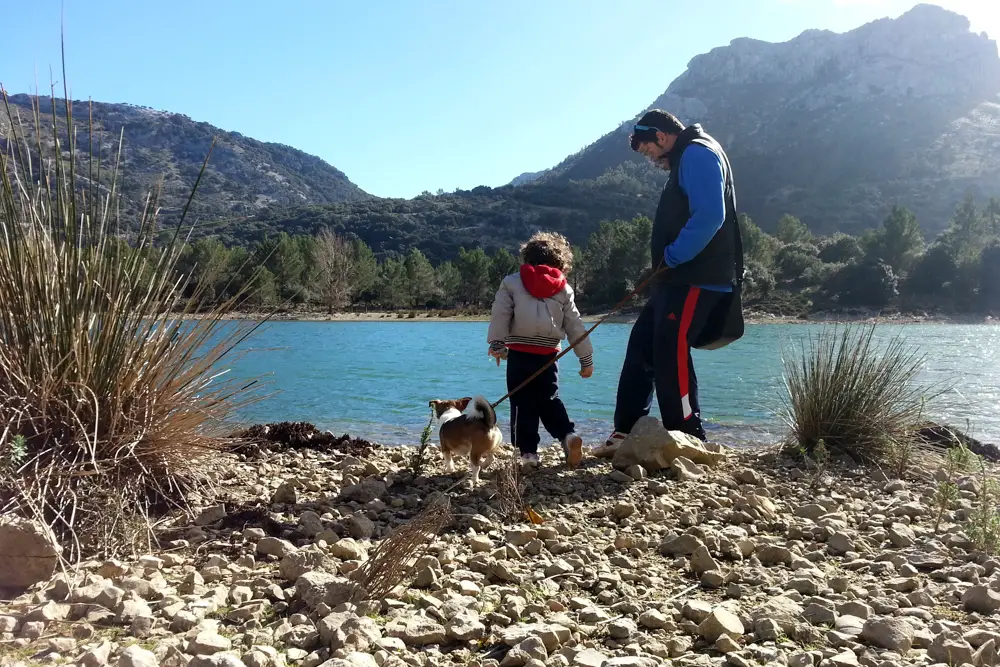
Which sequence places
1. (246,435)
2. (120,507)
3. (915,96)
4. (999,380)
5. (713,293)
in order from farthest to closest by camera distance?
(915,96)
(999,380)
(246,435)
(713,293)
(120,507)

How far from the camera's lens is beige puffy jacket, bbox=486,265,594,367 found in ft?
15.5

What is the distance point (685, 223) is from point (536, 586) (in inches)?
108

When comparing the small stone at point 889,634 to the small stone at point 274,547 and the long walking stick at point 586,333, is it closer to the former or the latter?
the small stone at point 274,547

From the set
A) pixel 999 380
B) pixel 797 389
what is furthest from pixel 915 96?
pixel 797 389

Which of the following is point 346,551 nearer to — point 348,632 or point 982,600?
point 348,632

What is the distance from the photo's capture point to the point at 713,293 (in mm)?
4352

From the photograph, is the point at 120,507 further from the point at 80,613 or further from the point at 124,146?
the point at 124,146

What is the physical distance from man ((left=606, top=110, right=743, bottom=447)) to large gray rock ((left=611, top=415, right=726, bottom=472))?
0.18 meters

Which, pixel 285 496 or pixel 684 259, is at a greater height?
pixel 684 259

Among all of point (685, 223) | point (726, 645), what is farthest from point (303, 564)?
point (685, 223)

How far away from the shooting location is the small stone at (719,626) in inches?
79.2

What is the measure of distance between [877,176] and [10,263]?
395 feet

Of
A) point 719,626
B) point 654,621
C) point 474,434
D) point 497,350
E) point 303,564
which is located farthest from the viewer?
point 497,350

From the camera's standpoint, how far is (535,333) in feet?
15.6
